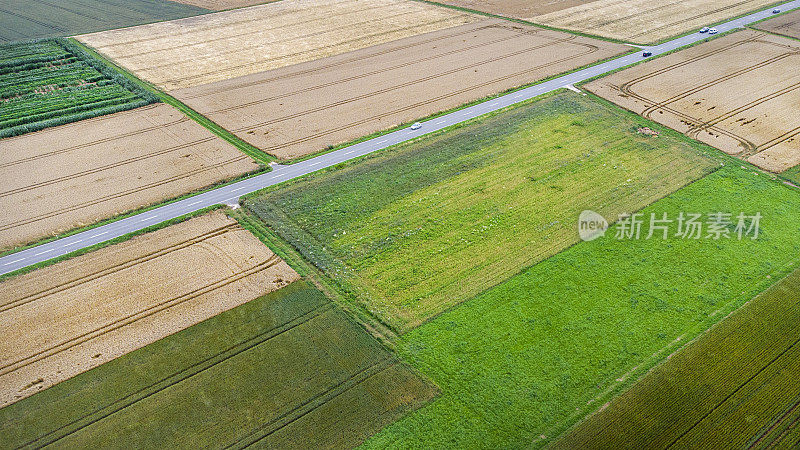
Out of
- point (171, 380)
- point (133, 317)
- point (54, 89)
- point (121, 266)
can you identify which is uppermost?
point (54, 89)

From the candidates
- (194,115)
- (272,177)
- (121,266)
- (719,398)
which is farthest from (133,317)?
(719,398)

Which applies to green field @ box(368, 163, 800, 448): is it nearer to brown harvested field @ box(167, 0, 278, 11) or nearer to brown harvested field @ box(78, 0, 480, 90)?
brown harvested field @ box(78, 0, 480, 90)

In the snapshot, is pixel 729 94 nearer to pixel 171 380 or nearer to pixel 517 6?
pixel 517 6

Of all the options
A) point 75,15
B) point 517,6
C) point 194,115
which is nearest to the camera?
point 194,115

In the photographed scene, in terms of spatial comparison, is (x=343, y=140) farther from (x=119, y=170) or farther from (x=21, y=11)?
(x=21, y=11)

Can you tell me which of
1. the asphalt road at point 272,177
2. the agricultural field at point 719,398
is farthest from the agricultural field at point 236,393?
the asphalt road at point 272,177

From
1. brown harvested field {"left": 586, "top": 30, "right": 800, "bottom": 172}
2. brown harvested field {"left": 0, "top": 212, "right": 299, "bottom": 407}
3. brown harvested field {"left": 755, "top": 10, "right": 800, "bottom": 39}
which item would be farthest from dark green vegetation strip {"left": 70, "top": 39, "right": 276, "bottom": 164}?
brown harvested field {"left": 755, "top": 10, "right": 800, "bottom": 39}

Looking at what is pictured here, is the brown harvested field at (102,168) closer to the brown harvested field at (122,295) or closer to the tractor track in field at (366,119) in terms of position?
the tractor track in field at (366,119)
